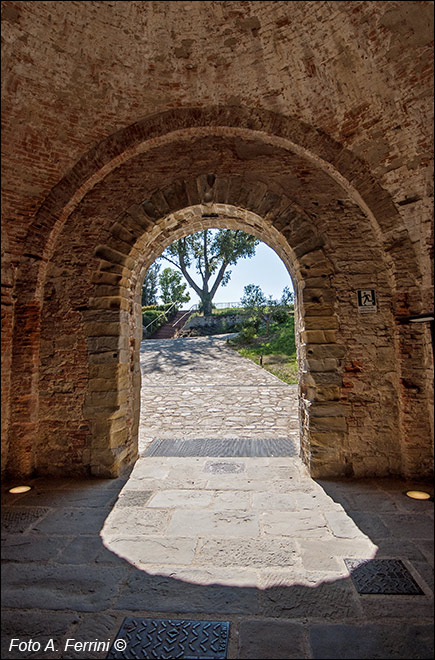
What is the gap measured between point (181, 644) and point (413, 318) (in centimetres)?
285

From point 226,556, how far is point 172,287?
25080 millimetres

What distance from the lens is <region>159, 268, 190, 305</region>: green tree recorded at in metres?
26.5

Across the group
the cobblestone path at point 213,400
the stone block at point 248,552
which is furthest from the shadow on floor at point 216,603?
the cobblestone path at point 213,400

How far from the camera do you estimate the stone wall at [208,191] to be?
3.76m

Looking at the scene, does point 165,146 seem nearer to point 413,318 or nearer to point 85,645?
point 413,318

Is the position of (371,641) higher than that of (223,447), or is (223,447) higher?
(371,641)

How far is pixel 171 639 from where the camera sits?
5.90 ft

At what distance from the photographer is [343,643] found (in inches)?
68.3

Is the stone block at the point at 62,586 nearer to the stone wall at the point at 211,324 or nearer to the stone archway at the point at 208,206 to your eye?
the stone archway at the point at 208,206

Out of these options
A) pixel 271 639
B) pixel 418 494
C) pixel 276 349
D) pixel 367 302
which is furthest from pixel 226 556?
pixel 276 349

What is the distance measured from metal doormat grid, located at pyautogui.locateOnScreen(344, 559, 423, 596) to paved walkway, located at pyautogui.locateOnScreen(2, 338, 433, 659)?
47 mm

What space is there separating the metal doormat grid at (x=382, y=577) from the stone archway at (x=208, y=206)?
1.69 m

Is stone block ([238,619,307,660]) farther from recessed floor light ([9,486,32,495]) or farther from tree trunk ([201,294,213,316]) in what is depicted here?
tree trunk ([201,294,213,316])

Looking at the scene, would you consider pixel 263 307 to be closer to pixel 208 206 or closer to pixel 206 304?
pixel 206 304
